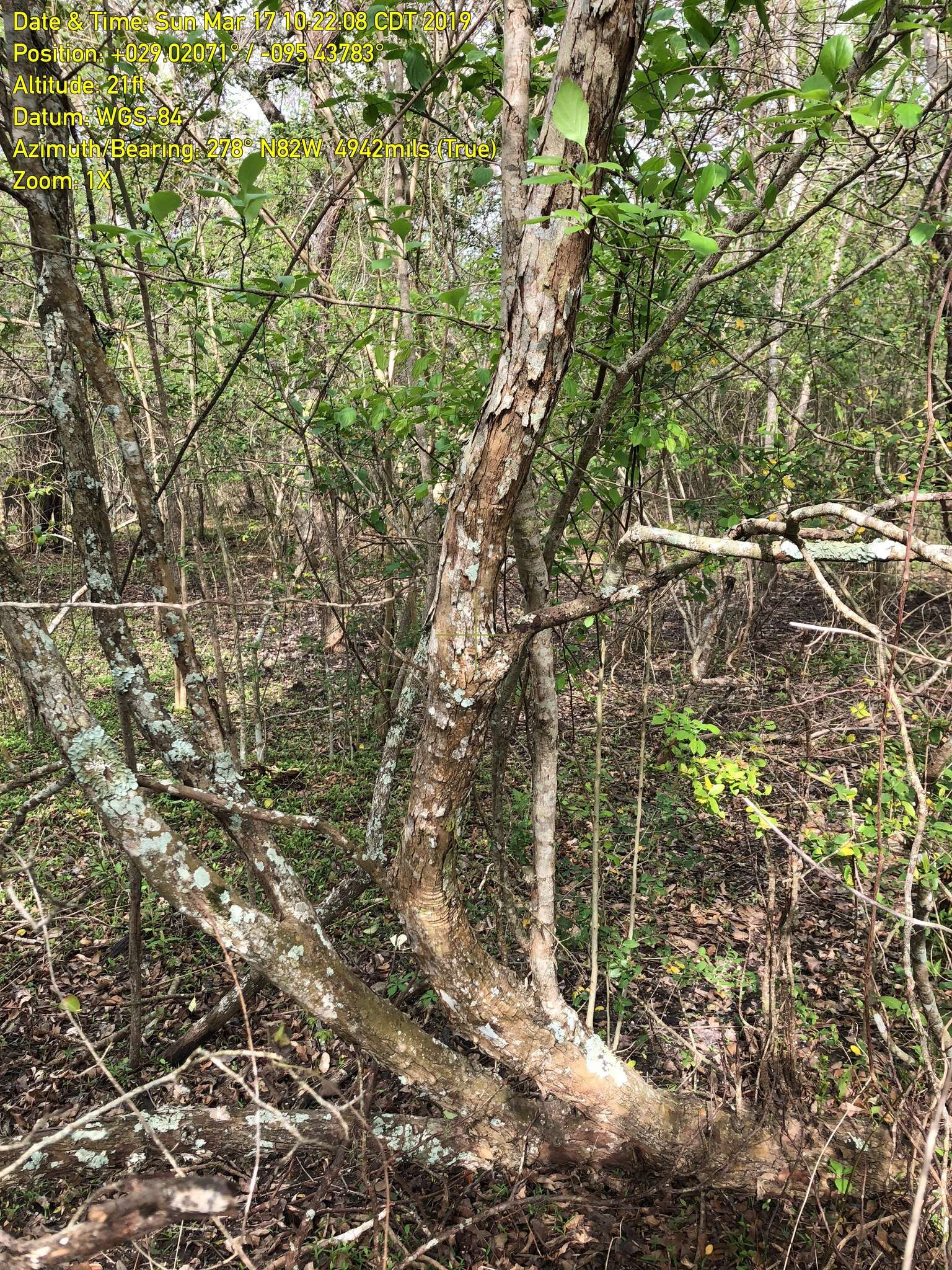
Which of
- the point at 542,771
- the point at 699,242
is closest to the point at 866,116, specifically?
the point at 699,242

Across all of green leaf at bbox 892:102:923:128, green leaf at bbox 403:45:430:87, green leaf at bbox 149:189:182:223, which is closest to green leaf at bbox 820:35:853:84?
green leaf at bbox 892:102:923:128

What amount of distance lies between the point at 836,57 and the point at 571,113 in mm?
500

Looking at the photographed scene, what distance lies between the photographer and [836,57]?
1.26 metres

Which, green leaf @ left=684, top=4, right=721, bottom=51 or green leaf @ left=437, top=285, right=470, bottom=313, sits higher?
green leaf @ left=684, top=4, right=721, bottom=51

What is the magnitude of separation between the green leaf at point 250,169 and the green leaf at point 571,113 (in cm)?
68

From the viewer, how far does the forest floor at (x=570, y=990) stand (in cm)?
226

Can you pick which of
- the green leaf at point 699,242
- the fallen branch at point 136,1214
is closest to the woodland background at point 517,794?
the fallen branch at point 136,1214

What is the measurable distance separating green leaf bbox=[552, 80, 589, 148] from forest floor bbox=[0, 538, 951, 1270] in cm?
175

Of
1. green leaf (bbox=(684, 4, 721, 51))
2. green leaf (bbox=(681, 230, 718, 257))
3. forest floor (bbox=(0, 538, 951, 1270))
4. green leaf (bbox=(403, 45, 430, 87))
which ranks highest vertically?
green leaf (bbox=(403, 45, 430, 87))

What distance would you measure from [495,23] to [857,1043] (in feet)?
14.0

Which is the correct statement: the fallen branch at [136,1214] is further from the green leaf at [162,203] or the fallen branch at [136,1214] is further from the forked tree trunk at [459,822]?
the green leaf at [162,203]

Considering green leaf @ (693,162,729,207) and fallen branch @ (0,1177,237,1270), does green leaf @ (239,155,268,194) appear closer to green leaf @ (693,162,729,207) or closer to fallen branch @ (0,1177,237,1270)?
green leaf @ (693,162,729,207)

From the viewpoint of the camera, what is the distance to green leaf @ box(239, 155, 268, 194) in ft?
5.09

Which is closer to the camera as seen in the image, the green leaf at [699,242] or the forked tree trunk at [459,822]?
the green leaf at [699,242]
